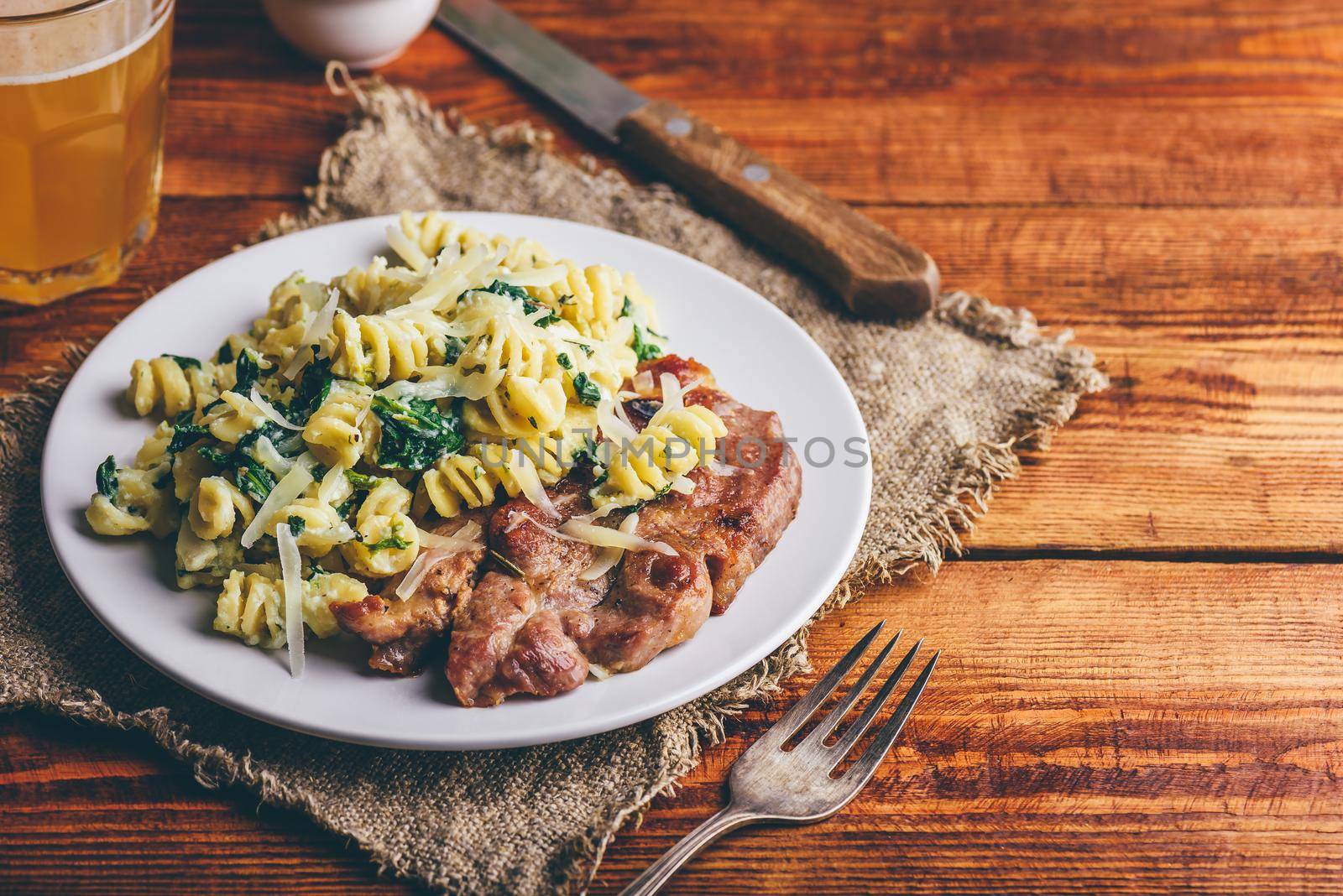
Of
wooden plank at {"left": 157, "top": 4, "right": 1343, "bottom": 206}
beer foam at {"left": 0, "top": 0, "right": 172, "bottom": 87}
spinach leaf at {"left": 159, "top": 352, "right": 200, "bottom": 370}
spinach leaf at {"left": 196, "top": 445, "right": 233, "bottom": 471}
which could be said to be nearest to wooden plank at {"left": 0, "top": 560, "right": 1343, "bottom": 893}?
spinach leaf at {"left": 196, "top": 445, "right": 233, "bottom": 471}

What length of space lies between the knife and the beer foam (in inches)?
63.2

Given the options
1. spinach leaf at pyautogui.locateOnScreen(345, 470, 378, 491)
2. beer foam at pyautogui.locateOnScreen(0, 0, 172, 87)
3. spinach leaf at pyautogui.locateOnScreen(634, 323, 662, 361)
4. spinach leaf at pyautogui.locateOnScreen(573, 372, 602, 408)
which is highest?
beer foam at pyautogui.locateOnScreen(0, 0, 172, 87)

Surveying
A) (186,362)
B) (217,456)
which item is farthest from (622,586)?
(186,362)

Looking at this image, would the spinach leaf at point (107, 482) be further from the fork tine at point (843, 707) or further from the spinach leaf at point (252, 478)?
the fork tine at point (843, 707)

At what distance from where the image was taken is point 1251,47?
538 centimetres

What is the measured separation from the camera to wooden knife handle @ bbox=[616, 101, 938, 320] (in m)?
4.00

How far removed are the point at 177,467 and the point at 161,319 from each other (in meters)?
0.79

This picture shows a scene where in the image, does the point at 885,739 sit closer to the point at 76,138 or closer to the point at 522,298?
the point at 522,298

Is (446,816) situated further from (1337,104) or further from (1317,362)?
(1337,104)

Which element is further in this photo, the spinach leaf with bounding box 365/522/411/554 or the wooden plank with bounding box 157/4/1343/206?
the wooden plank with bounding box 157/4/1343/206

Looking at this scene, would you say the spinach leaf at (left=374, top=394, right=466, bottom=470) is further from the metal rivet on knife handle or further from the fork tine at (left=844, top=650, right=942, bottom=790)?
the metal rivet on knife handle

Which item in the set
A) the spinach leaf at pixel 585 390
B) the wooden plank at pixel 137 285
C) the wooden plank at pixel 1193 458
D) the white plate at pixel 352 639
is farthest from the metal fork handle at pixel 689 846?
the wooden plank at pixel 137 285

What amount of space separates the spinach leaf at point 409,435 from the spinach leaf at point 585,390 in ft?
1.10

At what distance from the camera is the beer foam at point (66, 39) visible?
10.9 ft
